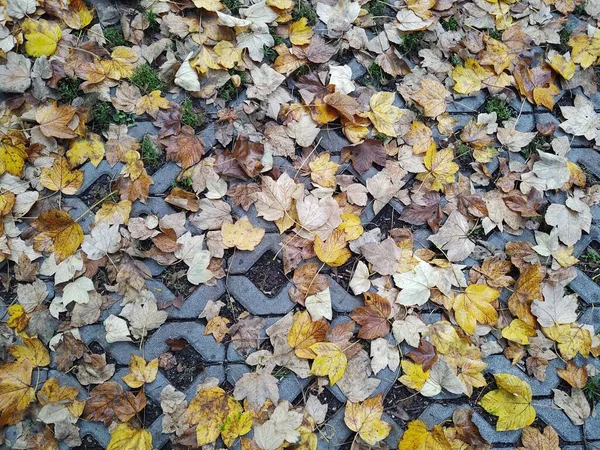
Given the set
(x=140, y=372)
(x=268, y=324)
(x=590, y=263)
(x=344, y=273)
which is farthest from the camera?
(x=590, y=263)

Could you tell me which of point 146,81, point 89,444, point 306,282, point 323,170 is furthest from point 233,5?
point 89,444

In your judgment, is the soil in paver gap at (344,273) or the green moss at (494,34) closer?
the soil in paver gap at (344,273)

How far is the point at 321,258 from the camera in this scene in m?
2.18

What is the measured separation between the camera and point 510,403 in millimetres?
2047

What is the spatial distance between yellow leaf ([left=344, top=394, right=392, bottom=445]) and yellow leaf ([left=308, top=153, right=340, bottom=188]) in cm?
95

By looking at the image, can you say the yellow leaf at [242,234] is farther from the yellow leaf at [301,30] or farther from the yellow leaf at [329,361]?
the yellow leaf at [301,30]

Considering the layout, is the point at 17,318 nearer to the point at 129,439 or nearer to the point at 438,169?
the point at 129,439

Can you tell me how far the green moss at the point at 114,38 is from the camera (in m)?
2.58

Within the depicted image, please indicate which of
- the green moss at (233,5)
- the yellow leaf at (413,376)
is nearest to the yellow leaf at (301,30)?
the green moss at (233,5)

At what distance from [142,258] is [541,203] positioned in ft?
5.99

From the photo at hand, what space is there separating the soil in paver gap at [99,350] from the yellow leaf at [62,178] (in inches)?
27.4

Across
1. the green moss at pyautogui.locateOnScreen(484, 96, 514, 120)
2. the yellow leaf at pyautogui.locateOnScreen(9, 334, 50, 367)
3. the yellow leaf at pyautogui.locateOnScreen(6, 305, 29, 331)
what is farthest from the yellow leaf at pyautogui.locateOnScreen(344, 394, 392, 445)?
the green moss at pyautogui.locateOnScreen(484, 96, 514, 120)

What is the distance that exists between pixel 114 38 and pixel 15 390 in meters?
1.69

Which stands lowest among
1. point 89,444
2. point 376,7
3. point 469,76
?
point 89,444
